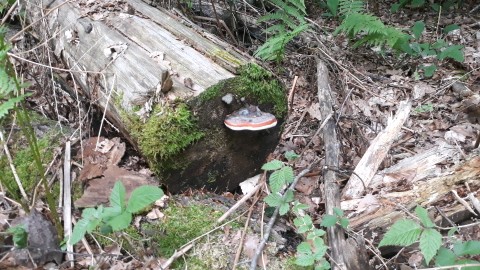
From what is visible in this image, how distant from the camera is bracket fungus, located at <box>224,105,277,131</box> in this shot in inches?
126

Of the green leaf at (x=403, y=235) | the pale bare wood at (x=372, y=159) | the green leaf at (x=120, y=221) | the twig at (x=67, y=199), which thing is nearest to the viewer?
the green leaf at (x=120, y=221)

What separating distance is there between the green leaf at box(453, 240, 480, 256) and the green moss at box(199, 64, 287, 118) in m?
1.66

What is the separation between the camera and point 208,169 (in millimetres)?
3520

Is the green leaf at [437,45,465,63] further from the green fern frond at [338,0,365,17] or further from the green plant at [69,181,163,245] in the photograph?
the green plant at [69,181,163,245]

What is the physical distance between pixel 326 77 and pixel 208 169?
7.11 ft

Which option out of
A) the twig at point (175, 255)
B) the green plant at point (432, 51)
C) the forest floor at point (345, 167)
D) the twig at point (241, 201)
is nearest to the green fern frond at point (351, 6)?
the forest floor at point (345, 167)

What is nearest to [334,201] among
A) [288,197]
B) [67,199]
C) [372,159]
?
[288,197]

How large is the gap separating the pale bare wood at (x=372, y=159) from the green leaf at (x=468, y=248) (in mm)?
1041

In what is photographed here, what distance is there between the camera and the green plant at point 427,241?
91.0 inches

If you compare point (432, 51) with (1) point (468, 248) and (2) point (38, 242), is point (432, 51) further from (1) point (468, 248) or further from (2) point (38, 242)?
(2) point (38, 242)

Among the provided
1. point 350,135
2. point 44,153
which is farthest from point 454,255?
point 44,153

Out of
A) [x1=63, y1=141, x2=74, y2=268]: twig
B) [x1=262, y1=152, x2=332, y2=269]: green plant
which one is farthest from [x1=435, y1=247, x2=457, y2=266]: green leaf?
[x1=63, y1=141, x2=74, y2=268]: twig

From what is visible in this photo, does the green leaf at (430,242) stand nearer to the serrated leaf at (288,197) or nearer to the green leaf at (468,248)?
the green leaf at (468,248)

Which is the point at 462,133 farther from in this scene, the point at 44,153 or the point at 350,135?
the point at 44,153
